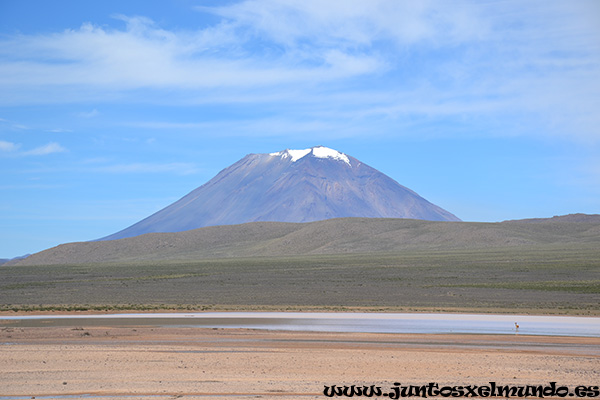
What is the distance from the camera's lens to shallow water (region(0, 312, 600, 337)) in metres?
27.0

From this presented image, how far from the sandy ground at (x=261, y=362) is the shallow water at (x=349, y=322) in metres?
2.11

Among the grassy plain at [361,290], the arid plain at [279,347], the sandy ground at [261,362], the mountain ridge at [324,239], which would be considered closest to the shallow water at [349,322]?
the arid plain at [279,347]

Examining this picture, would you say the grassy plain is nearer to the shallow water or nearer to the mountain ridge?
the shallow water

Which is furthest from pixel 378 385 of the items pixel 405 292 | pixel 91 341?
pixel 405 292

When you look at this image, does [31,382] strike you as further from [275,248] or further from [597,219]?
[597,219]

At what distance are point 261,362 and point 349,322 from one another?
470 inches

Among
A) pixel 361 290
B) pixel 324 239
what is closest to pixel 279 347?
pixel 361 290

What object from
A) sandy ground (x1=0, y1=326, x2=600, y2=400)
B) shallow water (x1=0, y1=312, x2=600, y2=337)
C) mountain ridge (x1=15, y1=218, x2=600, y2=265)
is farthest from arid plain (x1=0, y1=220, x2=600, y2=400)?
mountain ridge (x1=15, y1=218, x2=600, y2=265)

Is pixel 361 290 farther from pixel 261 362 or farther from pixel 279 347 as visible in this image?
pixel 261 362

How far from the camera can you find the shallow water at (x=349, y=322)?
27016 mm

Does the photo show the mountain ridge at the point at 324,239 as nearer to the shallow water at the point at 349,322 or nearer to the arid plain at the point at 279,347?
the arid plain at the point at 279,347

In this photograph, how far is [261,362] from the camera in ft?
60.6

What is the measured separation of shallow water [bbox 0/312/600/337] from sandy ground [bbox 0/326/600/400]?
2.11 metres

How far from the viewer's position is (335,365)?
1791 cm
